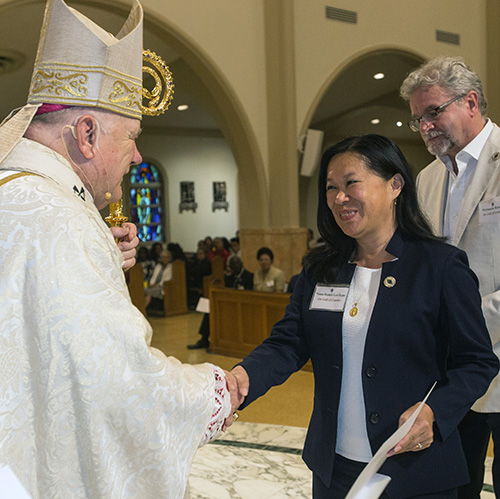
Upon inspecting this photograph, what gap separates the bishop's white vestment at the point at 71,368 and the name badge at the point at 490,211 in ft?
4.34

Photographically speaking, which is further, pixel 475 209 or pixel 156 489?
pixel 475 209

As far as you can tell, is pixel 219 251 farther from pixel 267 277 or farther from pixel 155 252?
pixel 267 277

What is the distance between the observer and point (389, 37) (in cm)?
973

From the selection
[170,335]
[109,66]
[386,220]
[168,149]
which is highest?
[168,149]

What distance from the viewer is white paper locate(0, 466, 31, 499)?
121 cm

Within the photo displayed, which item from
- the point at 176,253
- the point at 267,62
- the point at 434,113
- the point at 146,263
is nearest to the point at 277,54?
the point at 267,62

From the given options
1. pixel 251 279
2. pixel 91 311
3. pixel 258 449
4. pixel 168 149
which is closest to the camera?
pixel 91 311

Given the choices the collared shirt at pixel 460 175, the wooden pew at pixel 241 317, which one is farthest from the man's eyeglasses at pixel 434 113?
the wooden pew at pixel 241 317

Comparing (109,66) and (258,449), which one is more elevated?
(109,66)

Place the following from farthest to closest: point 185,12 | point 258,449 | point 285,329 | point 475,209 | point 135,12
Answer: point 185,12
point 258,449
point 475,209
point 285,329
point 135,12

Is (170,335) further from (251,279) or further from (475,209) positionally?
(475,209)

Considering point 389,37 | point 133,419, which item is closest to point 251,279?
point 389,37

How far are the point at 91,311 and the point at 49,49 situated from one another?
79 centimetres

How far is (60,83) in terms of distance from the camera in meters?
1.53
